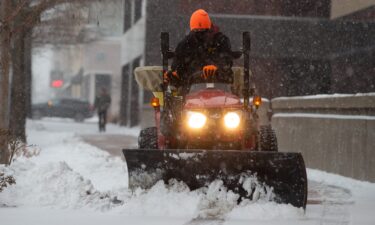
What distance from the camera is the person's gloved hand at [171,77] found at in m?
8.05

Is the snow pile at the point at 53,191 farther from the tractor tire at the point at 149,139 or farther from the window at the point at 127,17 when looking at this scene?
the window at the point at 127,17

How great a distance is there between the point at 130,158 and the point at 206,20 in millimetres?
1922

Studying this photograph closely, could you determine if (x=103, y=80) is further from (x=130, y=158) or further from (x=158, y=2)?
(x=130, y=158)

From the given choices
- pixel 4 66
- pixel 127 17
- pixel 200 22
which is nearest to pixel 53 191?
pixel 200 22

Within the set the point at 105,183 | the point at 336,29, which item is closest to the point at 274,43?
the point at 336,29

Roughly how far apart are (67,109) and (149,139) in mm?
34755

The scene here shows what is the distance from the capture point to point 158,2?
2545 centimetres

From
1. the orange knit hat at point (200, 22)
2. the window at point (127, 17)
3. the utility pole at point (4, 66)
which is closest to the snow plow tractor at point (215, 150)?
the orange knit hat at point (200, 22)

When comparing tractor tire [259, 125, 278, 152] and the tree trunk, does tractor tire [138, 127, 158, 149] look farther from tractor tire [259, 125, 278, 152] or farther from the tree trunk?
→ the tree trunk

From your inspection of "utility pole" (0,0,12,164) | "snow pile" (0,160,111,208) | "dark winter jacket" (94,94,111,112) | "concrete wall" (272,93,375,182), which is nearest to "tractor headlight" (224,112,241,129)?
"snow pile" (0,160,111,208)

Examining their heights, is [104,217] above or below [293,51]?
below

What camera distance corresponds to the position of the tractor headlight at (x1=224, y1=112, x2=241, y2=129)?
24.9 feet

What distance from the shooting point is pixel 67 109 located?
42500 millimetres

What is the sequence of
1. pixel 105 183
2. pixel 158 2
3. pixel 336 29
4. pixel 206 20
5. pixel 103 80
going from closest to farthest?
pixel 206 20
pixel 105 183
pixel 336 29
pixel 158 2
pixel 103 80
